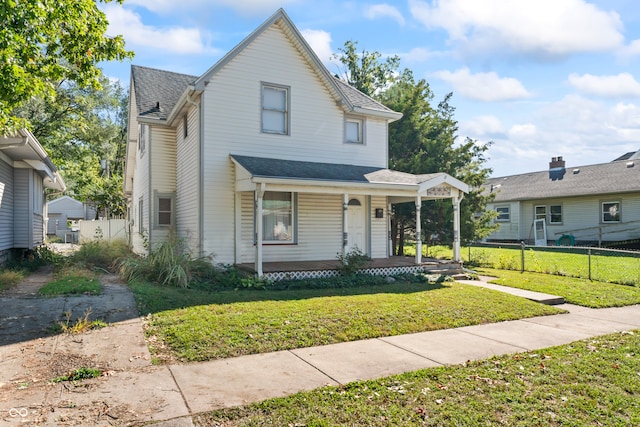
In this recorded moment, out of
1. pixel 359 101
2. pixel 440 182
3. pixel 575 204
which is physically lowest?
pixel 575 204

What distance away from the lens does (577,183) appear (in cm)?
2734

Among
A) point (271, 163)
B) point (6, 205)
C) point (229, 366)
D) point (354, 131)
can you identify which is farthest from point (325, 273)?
point (6, 205)

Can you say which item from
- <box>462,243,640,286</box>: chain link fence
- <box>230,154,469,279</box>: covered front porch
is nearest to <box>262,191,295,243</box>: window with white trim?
<box>230,154,469,279</box>: covered front porch

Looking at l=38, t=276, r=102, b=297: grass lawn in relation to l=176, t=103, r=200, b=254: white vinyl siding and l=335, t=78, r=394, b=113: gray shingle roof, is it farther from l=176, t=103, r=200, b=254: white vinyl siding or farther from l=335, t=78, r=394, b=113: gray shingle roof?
l=335, t=78, r=394, b=113: gray shingle roof

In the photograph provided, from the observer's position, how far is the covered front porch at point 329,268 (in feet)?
37.2

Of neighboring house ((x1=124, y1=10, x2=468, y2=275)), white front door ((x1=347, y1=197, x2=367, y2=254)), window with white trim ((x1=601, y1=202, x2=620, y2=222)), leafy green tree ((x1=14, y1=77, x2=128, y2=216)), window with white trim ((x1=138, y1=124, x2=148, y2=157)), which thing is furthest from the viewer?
leafy green tree ((x1=14, y1=77, x2=128, y2=216))

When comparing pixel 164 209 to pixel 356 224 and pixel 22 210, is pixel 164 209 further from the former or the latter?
pixel 356 224

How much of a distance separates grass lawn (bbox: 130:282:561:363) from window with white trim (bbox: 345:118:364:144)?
5.97 m

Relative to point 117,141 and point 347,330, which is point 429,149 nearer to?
point 347,330

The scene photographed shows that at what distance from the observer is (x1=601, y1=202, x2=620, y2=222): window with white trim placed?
24889mm

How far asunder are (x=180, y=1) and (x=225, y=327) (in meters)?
6.74

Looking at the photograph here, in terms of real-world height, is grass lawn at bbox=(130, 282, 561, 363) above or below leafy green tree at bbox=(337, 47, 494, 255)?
below

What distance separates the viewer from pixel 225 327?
667 cm

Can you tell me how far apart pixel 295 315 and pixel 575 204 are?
990 inches
